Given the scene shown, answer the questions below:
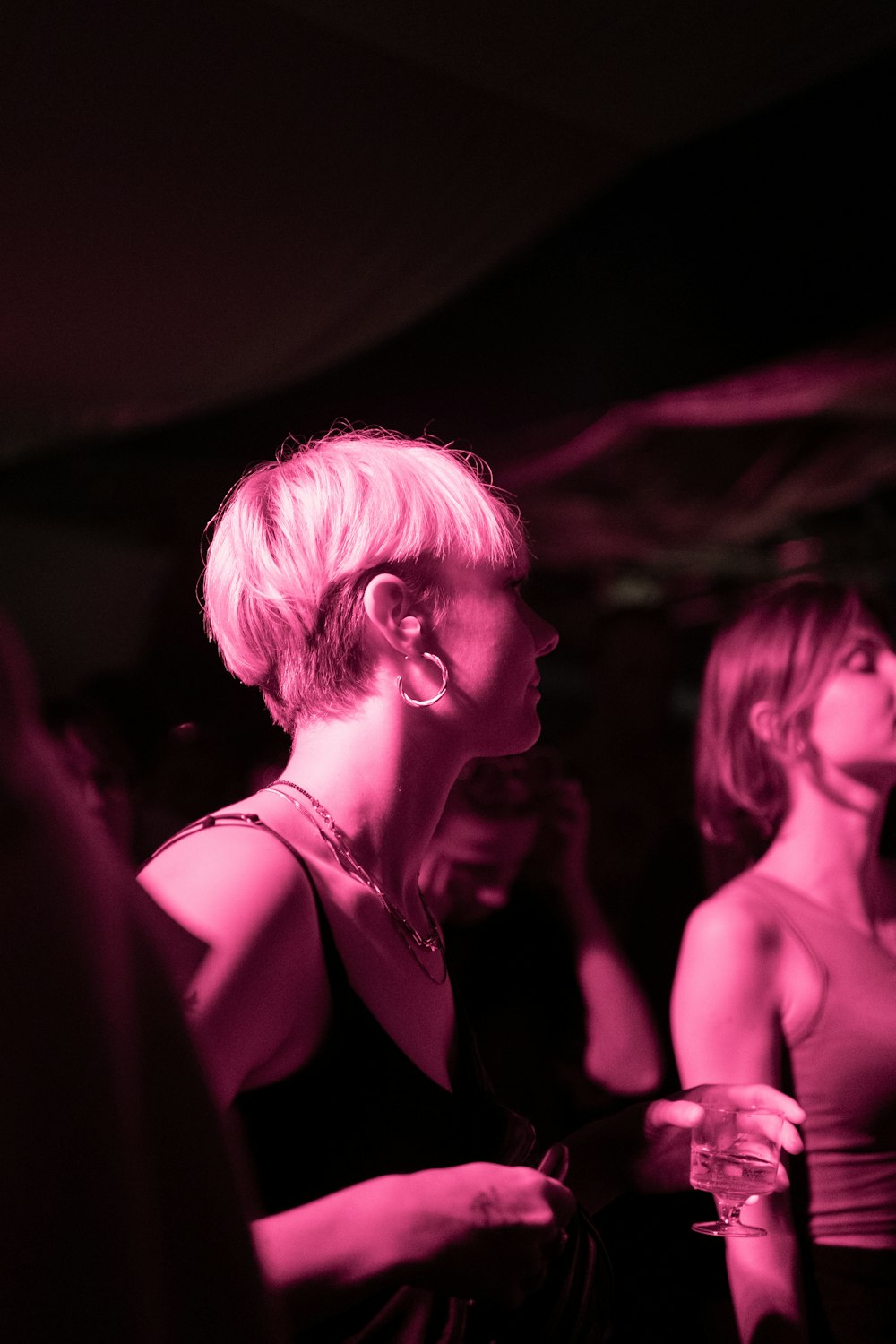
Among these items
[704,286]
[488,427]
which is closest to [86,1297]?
[488,427]

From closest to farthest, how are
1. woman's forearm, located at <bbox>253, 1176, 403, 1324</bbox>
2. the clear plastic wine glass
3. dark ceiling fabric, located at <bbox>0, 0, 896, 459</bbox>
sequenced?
woman's forearm, located at <bbox>253, 1176, 403, 1324</bbox> → the clear plastic wine glass → dark ceiling fabric, located at <bbox>0, 0, 896, 459</bbox>

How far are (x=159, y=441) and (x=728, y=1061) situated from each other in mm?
1016

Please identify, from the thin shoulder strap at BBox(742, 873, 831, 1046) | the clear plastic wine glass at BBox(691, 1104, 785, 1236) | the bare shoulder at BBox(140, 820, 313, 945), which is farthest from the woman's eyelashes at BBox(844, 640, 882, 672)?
the bare shoulder at BBox(140, 820, 313, 945)

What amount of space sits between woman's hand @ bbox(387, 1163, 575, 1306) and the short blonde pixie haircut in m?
0.40

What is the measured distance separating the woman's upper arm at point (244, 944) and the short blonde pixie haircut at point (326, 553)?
0.20m

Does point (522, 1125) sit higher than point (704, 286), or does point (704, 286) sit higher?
point (704, 286)

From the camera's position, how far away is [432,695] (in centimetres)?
100

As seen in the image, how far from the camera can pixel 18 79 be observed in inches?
45.9

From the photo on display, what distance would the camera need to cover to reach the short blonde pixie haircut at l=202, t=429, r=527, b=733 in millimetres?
976

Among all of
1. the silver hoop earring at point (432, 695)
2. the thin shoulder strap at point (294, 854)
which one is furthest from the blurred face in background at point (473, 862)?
the thin shoulder strap at point (294, 854)

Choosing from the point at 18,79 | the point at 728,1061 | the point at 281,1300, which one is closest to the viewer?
the point at 281,1300

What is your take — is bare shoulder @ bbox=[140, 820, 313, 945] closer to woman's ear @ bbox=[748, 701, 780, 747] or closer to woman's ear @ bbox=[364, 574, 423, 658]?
woman's ear @ bbox=[364, 574, 423, 658]

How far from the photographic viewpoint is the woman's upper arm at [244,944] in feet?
2.50

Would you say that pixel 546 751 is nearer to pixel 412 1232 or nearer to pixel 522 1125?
pixel 522 1125
